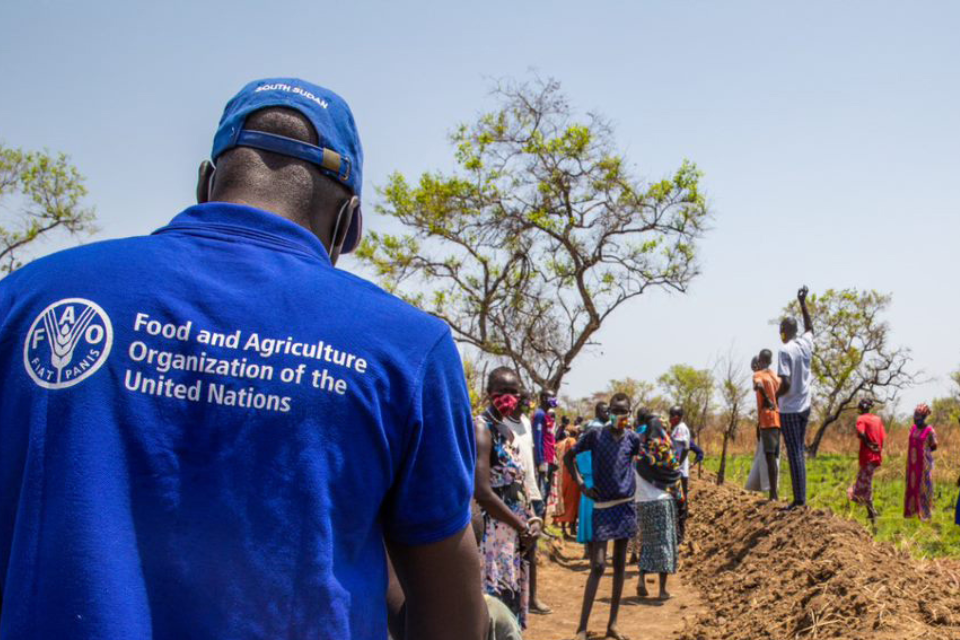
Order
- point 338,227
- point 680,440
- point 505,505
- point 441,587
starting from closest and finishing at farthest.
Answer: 1. point 441,587
2. point 338,227
3. point 505,505
4. point 680,440

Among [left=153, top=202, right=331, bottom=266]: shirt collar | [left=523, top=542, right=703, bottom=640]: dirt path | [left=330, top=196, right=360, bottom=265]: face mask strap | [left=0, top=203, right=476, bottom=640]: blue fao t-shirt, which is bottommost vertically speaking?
[left=523, top=542, right=703, bottom=640]: dirt path

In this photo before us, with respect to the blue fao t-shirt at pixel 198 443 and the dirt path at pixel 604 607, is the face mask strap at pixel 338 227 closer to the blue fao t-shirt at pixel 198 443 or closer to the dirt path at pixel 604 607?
the blue fao t-shirt at pixel 198 443

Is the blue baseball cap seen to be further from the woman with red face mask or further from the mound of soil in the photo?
the mound of soil

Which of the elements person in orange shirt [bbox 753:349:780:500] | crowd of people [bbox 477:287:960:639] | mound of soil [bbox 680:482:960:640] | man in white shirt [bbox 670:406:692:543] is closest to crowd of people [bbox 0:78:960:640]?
crowd of people [bbox 477:287:960:639]

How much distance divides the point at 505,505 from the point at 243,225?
4855 millimetres

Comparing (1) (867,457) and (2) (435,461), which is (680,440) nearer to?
(1) (867,457)

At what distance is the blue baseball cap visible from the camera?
1.54m

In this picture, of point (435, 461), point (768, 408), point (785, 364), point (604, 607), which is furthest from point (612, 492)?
point (435, 461)

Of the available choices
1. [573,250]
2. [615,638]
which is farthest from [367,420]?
[573,250]

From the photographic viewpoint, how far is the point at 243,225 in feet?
4.75

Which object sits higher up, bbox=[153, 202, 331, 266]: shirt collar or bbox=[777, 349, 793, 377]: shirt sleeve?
bbox=[777, 349, 793, 377]: shirt sleeve

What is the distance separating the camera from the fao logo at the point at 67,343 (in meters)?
1.24

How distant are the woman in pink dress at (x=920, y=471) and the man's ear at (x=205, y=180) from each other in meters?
14.4

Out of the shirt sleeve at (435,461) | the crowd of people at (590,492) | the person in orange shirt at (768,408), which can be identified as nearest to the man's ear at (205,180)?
the shirt sleeve at (435,461)
